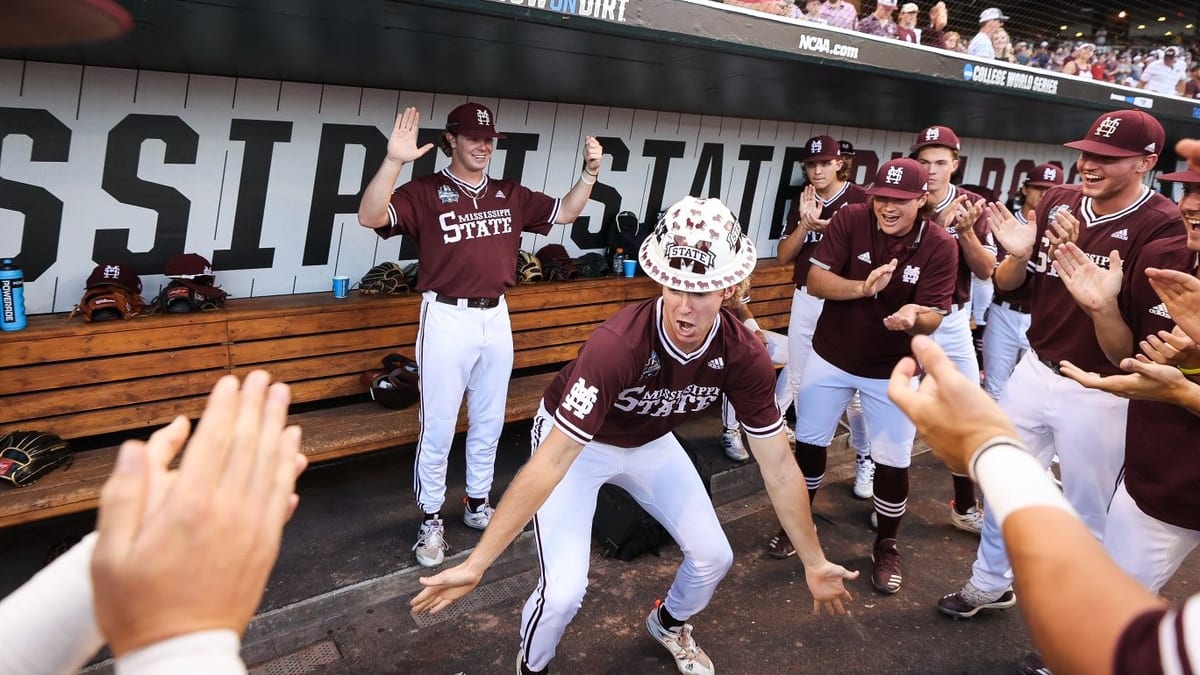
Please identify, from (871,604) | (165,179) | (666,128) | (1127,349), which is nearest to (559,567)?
(871,604)

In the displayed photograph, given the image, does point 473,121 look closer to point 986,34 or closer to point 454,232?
point 454,232

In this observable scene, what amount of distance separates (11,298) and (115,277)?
1.40 ft

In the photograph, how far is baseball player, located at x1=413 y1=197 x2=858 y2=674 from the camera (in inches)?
84.3

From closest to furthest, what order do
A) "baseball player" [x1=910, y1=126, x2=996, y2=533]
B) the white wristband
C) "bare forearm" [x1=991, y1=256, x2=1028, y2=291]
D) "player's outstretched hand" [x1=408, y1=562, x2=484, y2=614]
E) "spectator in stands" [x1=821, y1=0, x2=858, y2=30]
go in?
the white wristband
"player's outstretched hand" [x1=408, y1=562, x2=484, y2=614]
"bare forearm" [x1=991, y1=256, x2=1028, y2=291]
"baseball player" [x1=910, y1=126, x2=996, y2=533]
"spectator in stands" [x1=821, y1=0, x2=858, y2=30]

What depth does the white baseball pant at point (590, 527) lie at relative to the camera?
2354mm

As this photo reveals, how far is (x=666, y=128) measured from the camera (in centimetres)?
597

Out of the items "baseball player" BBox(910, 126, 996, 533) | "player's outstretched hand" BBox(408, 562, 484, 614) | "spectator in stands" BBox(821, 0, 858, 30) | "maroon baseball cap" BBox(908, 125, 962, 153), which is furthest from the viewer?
"spectator in stands" BBox(821, 0, 858, 30)

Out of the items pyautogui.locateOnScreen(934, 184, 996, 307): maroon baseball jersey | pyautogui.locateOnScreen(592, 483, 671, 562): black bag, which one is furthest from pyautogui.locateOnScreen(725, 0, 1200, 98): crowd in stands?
pyautogui.locateOnScreen(592, 483, 671, 562): black bag

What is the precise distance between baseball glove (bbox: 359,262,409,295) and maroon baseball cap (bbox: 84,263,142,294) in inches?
46.9

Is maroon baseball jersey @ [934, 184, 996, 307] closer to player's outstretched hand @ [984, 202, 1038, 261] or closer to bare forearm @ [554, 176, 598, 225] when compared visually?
player's outstretched hand @ [984, 202, 1038, 261]

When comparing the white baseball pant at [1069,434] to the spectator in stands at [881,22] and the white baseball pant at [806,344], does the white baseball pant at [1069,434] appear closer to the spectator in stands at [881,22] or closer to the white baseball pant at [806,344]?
the white baseball pant at [806,344]

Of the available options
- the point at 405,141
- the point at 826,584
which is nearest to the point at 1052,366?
the point at 826,584

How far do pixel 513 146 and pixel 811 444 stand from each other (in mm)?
2966

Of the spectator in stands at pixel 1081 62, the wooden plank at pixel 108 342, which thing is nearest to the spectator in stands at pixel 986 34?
the spectator in stands at pixel 1081 62
